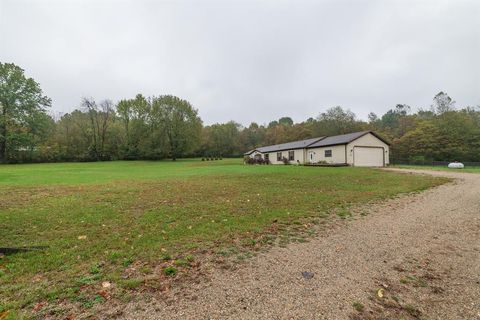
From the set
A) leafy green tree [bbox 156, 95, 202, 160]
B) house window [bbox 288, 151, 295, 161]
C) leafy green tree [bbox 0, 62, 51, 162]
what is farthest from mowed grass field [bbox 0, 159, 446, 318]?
leafy green tree [bbox 0, 62, 51, 162]

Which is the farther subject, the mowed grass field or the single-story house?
the single-story house

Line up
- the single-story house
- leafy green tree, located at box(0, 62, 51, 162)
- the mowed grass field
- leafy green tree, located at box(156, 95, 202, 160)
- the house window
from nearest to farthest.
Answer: the mowed grass field → the single-story house → the house window → leafy green tree, located at box(0, 62, 51, 162) → leafy green tree, located at box(156, 95, 202, 160)

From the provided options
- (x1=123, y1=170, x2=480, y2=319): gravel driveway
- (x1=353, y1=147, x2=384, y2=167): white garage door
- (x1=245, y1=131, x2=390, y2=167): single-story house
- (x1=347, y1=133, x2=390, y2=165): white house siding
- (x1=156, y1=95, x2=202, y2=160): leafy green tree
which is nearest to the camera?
(x1=123, y1=170, x2=480, y2=319): gravel driveway

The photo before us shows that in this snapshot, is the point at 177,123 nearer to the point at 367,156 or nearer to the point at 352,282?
the point at 367,156

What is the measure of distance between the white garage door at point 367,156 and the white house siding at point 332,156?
1.44 metres

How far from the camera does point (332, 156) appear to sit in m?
A: 30.4

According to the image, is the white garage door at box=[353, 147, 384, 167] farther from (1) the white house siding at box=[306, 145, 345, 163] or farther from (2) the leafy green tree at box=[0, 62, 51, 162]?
(2) the leafy green tree at box=[0, 62, 51, 162]

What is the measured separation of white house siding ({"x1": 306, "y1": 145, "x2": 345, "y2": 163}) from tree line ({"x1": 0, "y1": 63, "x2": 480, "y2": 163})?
20.2 m

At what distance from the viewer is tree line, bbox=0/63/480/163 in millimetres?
40278

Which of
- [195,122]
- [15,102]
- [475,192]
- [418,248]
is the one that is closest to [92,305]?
[418,248]

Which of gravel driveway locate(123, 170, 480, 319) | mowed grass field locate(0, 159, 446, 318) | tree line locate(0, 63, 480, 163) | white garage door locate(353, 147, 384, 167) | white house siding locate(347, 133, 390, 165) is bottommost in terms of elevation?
gravel driveway locate(123, 170, 480, 319)

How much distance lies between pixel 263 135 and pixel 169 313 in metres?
71.2

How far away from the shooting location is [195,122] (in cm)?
5225

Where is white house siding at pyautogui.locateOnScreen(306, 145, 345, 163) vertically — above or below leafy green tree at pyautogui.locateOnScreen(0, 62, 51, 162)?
below
